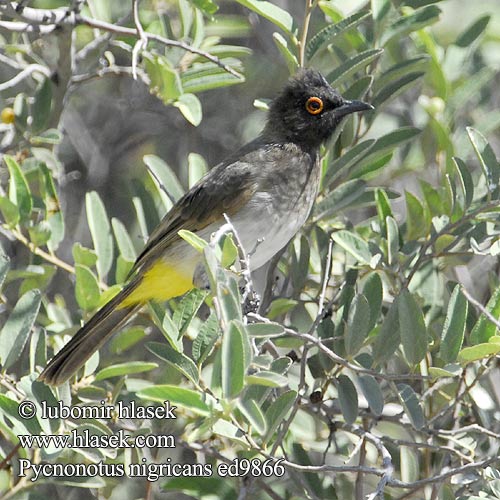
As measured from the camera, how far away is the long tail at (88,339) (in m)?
3.03

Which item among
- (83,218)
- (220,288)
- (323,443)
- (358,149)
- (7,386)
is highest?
(220,288)

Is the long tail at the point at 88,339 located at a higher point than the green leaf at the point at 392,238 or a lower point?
lower

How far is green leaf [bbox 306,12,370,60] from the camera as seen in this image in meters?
3.26

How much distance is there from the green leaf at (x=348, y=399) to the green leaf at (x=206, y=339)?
559mm

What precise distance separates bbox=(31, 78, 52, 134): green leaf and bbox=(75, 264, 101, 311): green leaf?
69 cm

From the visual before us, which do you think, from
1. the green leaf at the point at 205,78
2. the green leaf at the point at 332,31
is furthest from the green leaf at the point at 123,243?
the green leaf at the point at 332,31

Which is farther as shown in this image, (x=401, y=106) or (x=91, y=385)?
(x=401, y=106)

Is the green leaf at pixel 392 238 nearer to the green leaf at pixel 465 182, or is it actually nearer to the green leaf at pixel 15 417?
the green leaf at pixel 465 182

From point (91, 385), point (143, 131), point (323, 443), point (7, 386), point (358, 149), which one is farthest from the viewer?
point (143, 131)

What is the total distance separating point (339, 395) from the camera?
2947 mm

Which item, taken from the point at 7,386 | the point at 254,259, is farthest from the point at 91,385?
the point at 254,259

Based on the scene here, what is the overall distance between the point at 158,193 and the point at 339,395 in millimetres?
1334

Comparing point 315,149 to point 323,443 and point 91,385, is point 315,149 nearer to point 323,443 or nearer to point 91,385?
point 323,443

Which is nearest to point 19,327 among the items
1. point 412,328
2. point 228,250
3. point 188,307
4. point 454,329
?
point 188,307
